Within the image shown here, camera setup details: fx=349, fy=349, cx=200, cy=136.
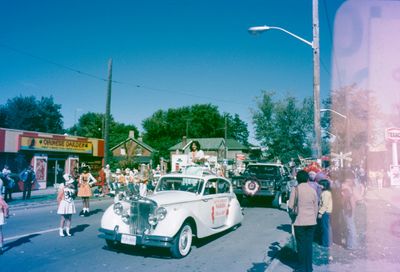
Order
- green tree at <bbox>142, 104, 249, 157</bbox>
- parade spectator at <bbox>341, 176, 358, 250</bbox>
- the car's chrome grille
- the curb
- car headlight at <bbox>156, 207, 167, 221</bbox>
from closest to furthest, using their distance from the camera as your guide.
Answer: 1. the curb
2. car headlight at <bbox>156, 207, 167, 221</bbox>
3. the car's chrome grille
4. parade spectator at <bbox>341, 176, 358, 250</bbox>
5. green tree at <bbox>142, 104, 249, 157</bbox>

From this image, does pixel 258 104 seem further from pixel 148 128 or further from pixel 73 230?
pixel 148 128

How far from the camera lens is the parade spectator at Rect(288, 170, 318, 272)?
5984 mm

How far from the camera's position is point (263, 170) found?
666 inches

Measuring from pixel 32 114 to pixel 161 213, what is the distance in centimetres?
5653

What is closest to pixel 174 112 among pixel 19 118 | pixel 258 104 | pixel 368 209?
pixel 19 118

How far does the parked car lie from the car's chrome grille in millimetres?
8824

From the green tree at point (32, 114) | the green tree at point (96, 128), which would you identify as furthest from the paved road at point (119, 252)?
the green tree at point (96, 128)

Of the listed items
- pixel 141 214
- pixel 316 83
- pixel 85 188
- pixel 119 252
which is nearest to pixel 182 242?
pixel 141 214

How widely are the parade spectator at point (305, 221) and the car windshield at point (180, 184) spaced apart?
3.11 m

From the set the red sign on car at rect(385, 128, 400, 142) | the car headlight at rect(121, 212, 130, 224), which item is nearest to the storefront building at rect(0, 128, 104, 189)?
the car headlight at rect(121, 212, 130, 224)

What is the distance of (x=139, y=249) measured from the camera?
8008 millimetres

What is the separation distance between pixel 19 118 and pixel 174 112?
48.1 meters

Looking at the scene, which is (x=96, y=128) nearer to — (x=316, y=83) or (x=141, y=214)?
(x=316, y=83)

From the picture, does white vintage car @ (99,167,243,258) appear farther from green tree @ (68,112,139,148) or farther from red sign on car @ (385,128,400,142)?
green tree @ (68,112,139,148)
